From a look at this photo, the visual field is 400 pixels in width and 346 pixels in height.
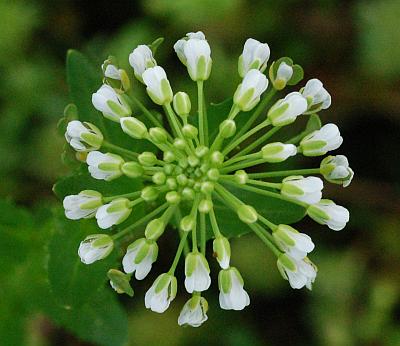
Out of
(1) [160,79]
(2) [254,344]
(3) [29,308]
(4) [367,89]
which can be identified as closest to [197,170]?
(1) [160,79]

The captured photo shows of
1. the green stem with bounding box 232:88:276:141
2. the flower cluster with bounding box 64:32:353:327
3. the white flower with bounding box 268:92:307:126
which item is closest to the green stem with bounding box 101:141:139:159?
→ the flower cluster with bounding box 64:32:353:327

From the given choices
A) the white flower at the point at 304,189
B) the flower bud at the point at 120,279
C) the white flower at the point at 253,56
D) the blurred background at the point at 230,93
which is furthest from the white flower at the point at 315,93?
the blurred background at the point at 230,93

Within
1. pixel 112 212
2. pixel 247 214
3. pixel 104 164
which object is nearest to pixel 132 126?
pixel 104 164

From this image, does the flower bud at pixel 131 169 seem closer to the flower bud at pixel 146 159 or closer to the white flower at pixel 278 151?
the flower bud at pixel 146 159

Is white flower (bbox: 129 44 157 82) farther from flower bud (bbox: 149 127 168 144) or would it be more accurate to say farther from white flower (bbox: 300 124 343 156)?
white flower (bbox: 300 124 343 156)

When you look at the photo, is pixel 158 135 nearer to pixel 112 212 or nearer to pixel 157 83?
pixel 157 83
